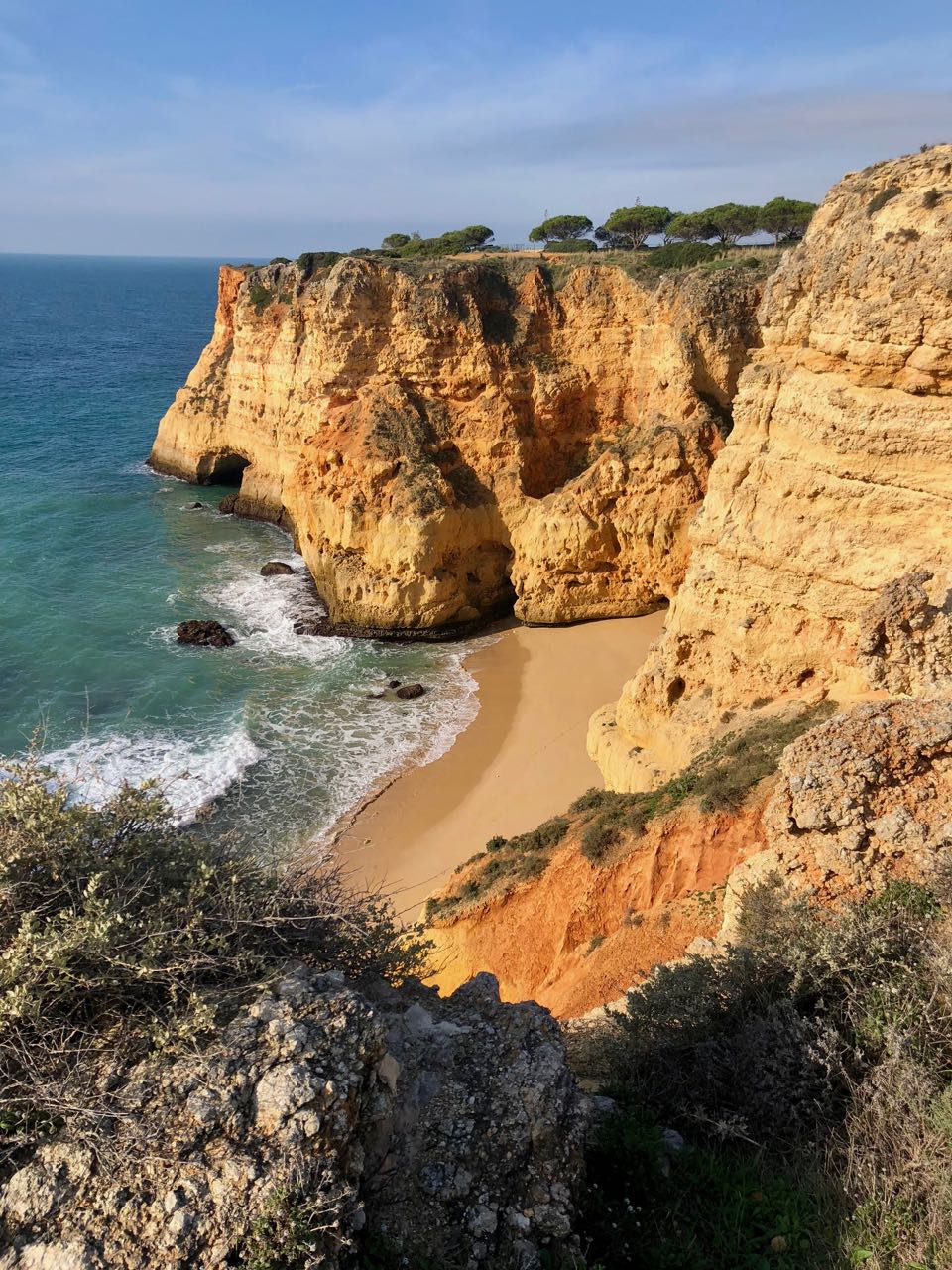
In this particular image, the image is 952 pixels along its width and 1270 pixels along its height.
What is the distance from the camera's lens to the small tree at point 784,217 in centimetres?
3338

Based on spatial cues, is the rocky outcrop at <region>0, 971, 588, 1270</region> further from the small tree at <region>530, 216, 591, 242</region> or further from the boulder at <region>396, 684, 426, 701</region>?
the small tree at <region>530, 216, 591, 242</region>

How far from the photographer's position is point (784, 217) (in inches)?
1325

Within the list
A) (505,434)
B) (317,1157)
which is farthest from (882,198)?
(505,434)

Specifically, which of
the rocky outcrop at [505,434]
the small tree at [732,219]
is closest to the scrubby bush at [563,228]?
the small tree at [732,219]

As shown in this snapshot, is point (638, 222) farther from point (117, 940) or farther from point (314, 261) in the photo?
point (117, 940)

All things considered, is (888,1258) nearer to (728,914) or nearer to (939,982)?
(939,982)

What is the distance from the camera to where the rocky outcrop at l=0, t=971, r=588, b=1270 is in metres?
3.37

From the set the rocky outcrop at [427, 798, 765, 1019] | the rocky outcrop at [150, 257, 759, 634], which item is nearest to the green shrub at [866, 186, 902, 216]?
the rocky outcrop at [427, 798, 765, 1019]

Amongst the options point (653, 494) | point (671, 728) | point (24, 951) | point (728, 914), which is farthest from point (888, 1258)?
point (653, 494)

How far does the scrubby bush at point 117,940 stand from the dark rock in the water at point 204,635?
19.3 m

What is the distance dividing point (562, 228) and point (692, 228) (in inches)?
378

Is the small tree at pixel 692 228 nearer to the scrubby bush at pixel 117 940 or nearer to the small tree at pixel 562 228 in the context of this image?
the small tree at pixel 562 228

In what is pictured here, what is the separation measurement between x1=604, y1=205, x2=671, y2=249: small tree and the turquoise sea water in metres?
22.7

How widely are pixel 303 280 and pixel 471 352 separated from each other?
31.2 feet
